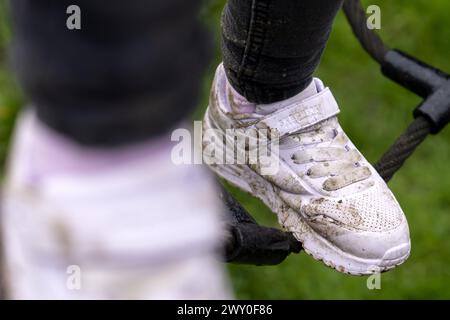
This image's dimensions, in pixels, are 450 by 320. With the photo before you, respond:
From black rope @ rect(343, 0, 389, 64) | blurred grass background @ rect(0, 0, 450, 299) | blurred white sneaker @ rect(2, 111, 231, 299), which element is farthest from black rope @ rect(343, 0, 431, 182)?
blurred white sneaker @ rect(2, 111, 231, 299)

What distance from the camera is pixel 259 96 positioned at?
1.30 metres

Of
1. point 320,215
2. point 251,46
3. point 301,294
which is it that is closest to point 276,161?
point 320,215

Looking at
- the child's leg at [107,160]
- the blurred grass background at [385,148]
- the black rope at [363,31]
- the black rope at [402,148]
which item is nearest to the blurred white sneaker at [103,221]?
the child's leg at [107,160]

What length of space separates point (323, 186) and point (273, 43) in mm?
317

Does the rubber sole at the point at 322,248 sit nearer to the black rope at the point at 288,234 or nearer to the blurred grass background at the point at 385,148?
the black rope at the point at 288,234

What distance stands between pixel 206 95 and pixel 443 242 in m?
0.69

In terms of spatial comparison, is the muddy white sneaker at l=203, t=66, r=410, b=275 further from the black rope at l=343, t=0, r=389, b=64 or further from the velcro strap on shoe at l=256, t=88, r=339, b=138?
the black rope at l=343, t=0, r=389, b=64

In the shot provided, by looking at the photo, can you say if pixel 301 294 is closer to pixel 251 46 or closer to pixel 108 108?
pixel 251 46

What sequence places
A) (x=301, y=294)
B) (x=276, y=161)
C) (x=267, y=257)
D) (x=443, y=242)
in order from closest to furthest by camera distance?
(x=267, y=257)
(x=276, y=161)
(x=301, y=294)
(x=443, y=242)

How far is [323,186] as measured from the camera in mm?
1385

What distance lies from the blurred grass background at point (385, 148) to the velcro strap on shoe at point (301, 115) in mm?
607

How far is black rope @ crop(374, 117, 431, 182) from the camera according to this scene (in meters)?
1.38

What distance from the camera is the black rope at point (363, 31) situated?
4.90ft
